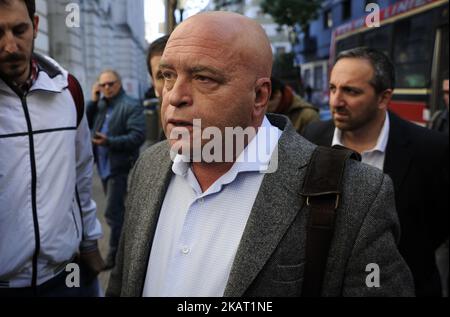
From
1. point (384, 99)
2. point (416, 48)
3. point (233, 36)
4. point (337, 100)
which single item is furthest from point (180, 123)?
point (416, 48)

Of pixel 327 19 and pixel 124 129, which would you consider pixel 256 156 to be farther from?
pixel 327 19

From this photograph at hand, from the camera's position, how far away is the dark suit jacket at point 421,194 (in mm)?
2367

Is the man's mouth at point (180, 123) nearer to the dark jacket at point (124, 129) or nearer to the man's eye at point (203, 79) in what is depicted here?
the man's eye at point (203, 79)

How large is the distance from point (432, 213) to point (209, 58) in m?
1.79

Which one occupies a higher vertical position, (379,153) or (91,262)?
(379,153)

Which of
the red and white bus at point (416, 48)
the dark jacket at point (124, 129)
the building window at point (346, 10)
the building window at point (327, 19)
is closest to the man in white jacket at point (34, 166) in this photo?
the dark jacket at point (124, 129)

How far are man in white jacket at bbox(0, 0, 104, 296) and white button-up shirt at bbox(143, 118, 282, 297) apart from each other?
0.67 metres

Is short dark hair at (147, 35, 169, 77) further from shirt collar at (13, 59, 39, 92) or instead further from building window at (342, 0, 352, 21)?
building window at (342, 0, 352, 21)

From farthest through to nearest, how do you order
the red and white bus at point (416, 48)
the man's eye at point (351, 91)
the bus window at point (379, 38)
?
1. the bus window at point (379, 38)
2. the red and white bus at point (416, 48)
3. the man's eye at point (351, 91)

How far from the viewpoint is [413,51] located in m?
7.86

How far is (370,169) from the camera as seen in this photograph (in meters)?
1.39

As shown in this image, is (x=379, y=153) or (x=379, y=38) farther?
(x=379, y=38)

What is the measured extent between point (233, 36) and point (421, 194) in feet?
5.29

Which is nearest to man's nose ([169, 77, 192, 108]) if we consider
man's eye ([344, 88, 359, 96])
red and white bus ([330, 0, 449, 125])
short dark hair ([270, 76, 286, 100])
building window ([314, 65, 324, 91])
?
man's eye ([344, 88, 359, 96])
